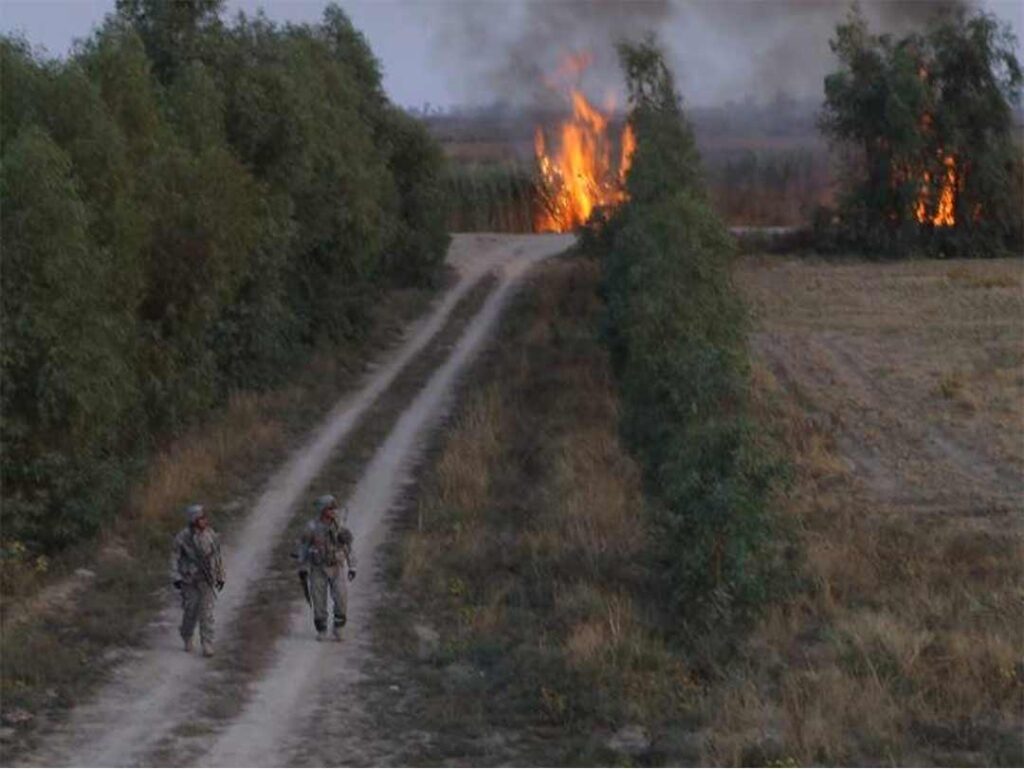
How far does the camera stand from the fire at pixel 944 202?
203ft

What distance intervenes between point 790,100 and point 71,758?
61.5m

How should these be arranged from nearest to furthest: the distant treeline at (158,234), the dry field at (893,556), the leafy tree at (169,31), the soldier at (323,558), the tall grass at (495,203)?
the dry field at (893,556), the soldier at (323,558), the distant treeline at (158,234), the leafy tree at (169,31), the tall grass at (495,203)

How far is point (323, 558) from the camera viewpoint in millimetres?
17062

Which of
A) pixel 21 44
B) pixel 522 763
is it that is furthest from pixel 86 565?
pixel 522 763

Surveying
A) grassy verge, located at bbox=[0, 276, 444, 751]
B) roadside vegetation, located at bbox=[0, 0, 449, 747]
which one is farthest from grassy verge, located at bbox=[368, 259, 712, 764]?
roadside vegetation, located at bbox=[0, 0, 449, 747]

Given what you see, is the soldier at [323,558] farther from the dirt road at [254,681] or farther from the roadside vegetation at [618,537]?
the roadside vegetation at [618,537]

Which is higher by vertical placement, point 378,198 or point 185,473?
point 378,198

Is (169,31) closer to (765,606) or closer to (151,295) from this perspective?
(151,295)

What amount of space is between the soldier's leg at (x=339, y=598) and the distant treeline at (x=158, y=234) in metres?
4.12

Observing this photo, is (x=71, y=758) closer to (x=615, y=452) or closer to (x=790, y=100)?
(x=615, y=452)

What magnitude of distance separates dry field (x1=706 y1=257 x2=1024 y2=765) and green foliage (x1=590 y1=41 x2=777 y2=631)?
82 centimetres

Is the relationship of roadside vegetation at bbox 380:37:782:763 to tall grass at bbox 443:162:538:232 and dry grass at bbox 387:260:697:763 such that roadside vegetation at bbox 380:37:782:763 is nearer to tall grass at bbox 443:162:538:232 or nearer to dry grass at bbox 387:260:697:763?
dry grass at bbox 387:260:697:763

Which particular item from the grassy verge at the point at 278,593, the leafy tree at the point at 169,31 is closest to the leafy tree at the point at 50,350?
the grassy verge at the point at 278,593

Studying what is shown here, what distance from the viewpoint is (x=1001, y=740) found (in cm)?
1299
